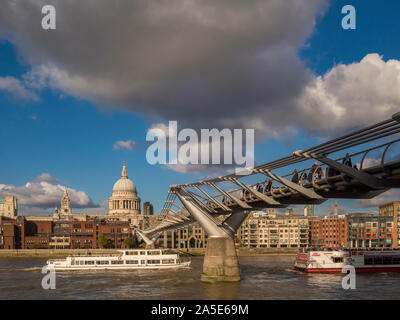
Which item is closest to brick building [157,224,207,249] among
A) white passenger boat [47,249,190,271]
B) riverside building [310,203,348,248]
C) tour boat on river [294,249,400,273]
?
riverside building [310,203,348,248]

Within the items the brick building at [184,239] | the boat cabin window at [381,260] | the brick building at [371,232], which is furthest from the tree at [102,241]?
the boat cabin window at [381,260]

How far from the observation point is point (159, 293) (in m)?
43.4

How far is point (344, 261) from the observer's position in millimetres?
66812

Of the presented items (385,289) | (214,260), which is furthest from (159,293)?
(385,289)

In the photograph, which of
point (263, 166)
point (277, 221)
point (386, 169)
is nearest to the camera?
point (386, 169)

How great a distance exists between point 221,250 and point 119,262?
25090mm

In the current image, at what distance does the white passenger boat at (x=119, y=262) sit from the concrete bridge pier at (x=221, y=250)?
22111mm

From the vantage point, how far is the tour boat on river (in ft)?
215

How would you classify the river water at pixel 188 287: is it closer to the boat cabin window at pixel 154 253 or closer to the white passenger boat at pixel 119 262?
the white passenger boat at pixel 119 262

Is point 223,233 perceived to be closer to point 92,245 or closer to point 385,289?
point 385,289

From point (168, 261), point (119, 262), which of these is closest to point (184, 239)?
point (168, 261)

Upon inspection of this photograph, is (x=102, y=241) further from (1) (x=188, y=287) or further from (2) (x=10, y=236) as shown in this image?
(1) (x=188, y=287)
